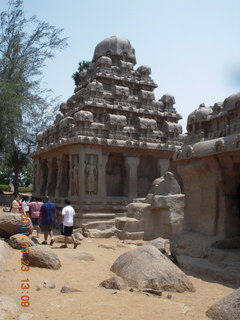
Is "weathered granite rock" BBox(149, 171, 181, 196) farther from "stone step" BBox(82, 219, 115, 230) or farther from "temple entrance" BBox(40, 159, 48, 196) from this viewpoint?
"temple entrance" BBox(40, 159, 48, 196)

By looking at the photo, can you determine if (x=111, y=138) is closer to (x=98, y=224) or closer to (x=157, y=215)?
(x=98, y=224)

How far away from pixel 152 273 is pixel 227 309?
191 centimetres

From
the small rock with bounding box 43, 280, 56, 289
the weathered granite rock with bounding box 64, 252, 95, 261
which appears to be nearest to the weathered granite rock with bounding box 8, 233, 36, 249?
the weathered granite rock with bounding box 64, 252, 95, 261

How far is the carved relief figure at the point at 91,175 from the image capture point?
15156 mm

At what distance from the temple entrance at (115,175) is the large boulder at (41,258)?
30.7 ft

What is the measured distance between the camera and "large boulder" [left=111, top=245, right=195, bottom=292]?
6.44 meters

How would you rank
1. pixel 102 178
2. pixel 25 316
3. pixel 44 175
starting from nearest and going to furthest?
pixel 25 316
pixel 102 178
pixel 44 175

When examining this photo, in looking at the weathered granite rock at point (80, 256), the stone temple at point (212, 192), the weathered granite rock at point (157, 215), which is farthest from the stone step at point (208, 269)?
the weathered granite rock at point (157, 215)

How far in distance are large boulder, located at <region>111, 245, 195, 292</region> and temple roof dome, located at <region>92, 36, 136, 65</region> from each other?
Result: 15093mm

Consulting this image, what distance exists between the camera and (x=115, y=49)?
20.2 m

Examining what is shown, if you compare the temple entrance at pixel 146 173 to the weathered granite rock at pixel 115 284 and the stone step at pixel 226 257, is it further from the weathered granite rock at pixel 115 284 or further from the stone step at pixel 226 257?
the weathered granite rock at pixel 115 284

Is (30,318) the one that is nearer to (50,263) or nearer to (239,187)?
(50,263)

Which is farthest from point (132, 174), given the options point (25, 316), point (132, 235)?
point (25, 316)

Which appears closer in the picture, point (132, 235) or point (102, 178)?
point (132, 235)
